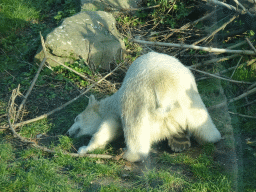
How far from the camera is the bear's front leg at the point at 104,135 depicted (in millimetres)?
5102

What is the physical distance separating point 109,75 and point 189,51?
88.3 inches

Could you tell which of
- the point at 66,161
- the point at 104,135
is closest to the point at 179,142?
the point at 104,135

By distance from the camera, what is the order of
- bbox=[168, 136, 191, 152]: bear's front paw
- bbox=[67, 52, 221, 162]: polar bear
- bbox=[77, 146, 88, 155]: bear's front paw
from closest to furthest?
bbox=[67, 52, 221, 162]: polar bear, bbox=[168, 136, 191, 152]: bear's front paw, bbox=[77, 146, 88, 155]: bear's front paw

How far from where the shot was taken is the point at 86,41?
26.5 ft

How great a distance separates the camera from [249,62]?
6492 mm

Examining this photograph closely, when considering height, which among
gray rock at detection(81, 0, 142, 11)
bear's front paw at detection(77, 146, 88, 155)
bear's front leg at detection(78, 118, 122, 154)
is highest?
gray rock at detection(81, 0, 142, 11)

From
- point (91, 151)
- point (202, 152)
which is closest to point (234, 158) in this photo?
point (202, 152)

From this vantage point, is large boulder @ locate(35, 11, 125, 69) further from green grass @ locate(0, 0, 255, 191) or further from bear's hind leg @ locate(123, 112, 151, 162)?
bear's hind leg @ locate(123, 112, 151, 162)

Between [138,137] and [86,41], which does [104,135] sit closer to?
[138,137]

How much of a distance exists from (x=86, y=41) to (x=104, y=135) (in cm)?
375

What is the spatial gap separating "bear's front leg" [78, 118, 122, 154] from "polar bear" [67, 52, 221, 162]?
0.06 meters

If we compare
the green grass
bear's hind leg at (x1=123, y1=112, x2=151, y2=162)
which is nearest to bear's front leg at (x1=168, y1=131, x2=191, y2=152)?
the green grass

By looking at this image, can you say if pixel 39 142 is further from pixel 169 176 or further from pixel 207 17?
pixel 207 17

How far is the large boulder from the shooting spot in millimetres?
7801
